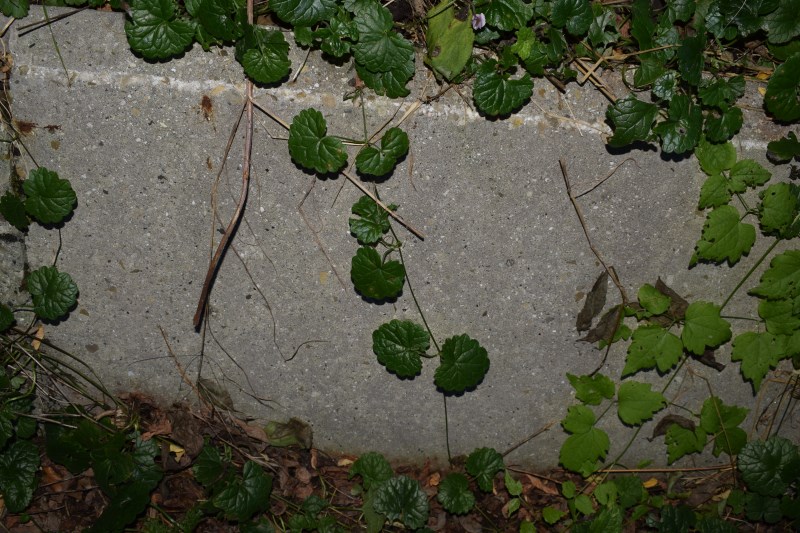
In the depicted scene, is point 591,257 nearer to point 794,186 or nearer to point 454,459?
point 794,186

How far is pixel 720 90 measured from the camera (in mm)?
1971

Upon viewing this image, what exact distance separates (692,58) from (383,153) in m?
1.06

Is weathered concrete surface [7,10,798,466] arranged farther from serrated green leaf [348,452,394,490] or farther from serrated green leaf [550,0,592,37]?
serrated green leaf [550,0,592,37]

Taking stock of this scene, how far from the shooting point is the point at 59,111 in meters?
1.94

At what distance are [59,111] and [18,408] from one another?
1076mm

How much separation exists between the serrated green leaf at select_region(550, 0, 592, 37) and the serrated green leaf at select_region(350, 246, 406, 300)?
961 mm

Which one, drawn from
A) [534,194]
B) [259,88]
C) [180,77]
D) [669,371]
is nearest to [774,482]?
[669,371]

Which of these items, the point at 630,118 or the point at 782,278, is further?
the point at 782,278

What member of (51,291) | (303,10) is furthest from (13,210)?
(303,10)

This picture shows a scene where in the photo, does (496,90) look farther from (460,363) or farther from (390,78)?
(460,363)

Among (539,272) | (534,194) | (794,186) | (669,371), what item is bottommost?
(669,371)

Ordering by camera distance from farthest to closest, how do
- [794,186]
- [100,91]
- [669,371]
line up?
[669,371] → [794,186] → [100,91]

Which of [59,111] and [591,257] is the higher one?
[59,111]

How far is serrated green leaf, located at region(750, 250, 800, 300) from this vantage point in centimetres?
214
